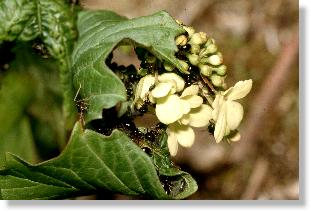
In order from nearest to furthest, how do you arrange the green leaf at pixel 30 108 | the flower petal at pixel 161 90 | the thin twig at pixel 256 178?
the flower petal at pixel 161 90 → the green leaf at pixel 30 108 → the thin twig at pixel 256 178

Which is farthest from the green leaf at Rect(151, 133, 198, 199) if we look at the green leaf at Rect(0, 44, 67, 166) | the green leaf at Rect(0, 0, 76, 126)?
the green leaf at Rect(0, 44, 67, 166)

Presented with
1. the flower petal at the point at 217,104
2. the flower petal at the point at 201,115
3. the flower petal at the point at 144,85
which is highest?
the flower petal at the point at 144,85

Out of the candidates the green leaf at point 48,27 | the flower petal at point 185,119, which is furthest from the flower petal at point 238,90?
the green leaf at point 48,27

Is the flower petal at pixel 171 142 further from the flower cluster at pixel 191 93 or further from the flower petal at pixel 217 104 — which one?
the flower petal at pixel 217 104

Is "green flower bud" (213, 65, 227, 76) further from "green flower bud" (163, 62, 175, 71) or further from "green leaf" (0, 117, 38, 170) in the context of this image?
"green leaf" (0, 117, 38, 170)

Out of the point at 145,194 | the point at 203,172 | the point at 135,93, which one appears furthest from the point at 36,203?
the point at 203,172

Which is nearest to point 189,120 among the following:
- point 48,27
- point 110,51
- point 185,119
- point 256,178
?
point 185,119

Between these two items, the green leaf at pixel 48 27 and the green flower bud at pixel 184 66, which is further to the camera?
the green leaf at pixel 48 27

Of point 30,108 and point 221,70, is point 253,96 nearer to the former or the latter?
point 30,108
